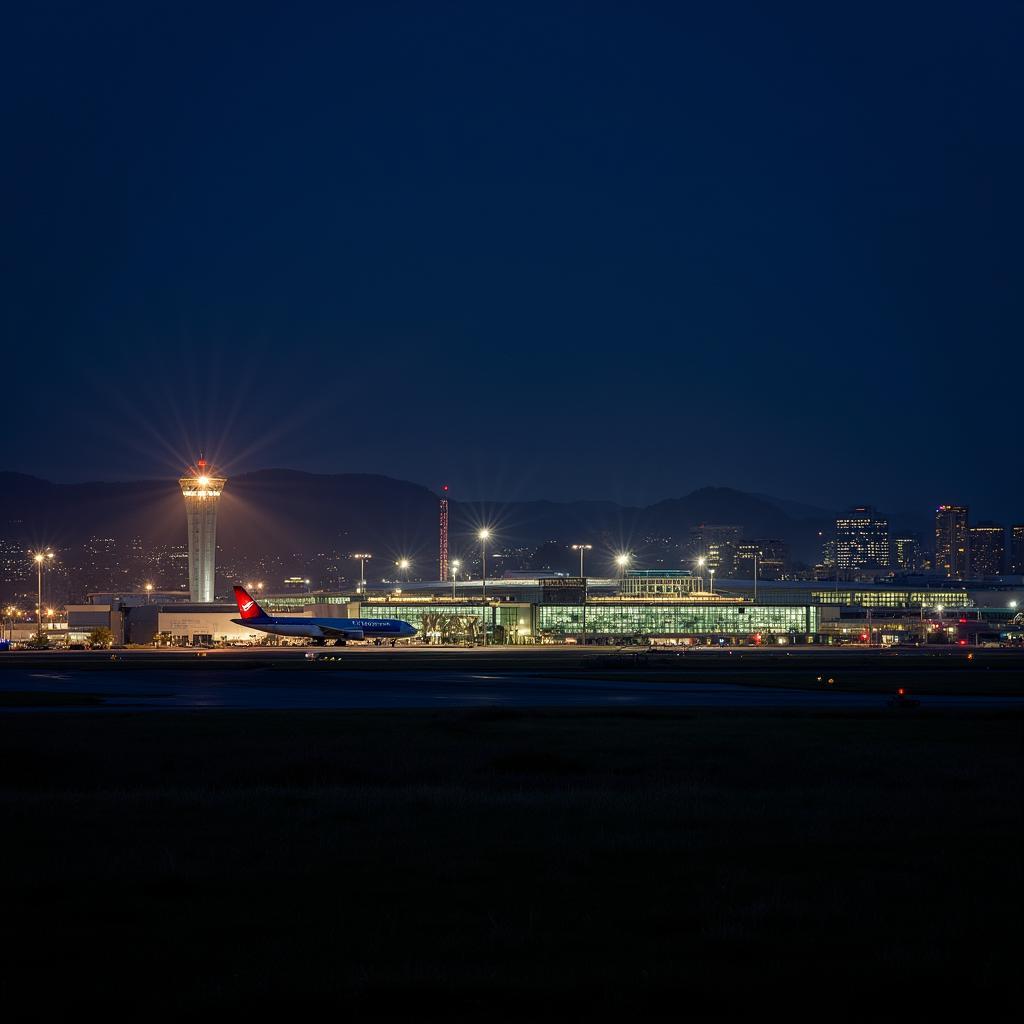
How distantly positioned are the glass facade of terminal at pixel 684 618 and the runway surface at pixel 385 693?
84837 mm

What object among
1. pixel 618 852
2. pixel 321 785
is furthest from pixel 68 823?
pixel 618 852

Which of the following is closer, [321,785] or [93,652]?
[321,785]

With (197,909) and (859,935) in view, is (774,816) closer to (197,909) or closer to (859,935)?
(859,935)

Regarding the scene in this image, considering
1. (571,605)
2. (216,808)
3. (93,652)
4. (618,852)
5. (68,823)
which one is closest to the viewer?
(618,852)

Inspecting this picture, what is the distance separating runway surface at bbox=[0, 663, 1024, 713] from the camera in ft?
185

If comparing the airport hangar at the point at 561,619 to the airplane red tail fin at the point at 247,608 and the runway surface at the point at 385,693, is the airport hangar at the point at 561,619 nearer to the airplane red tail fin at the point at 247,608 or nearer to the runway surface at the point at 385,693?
the airplane red tail fin at the point at 247,608

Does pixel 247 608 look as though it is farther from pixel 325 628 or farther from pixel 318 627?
pixel 325 628

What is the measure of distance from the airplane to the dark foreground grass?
10262cm

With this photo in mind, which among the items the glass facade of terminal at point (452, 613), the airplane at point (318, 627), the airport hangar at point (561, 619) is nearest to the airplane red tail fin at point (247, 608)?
the airplane at point (318, 627)

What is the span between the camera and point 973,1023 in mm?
11656

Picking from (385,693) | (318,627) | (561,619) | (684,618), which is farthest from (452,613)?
(385,693)

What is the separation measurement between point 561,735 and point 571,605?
130215 mm

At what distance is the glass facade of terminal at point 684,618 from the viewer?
169500 mm

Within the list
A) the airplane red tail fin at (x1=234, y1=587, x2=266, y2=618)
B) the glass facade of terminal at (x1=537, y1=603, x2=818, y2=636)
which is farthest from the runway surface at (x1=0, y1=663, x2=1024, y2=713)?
the glass facade of terminal at (x1=537, y1=603, x2=818, y2=636)
